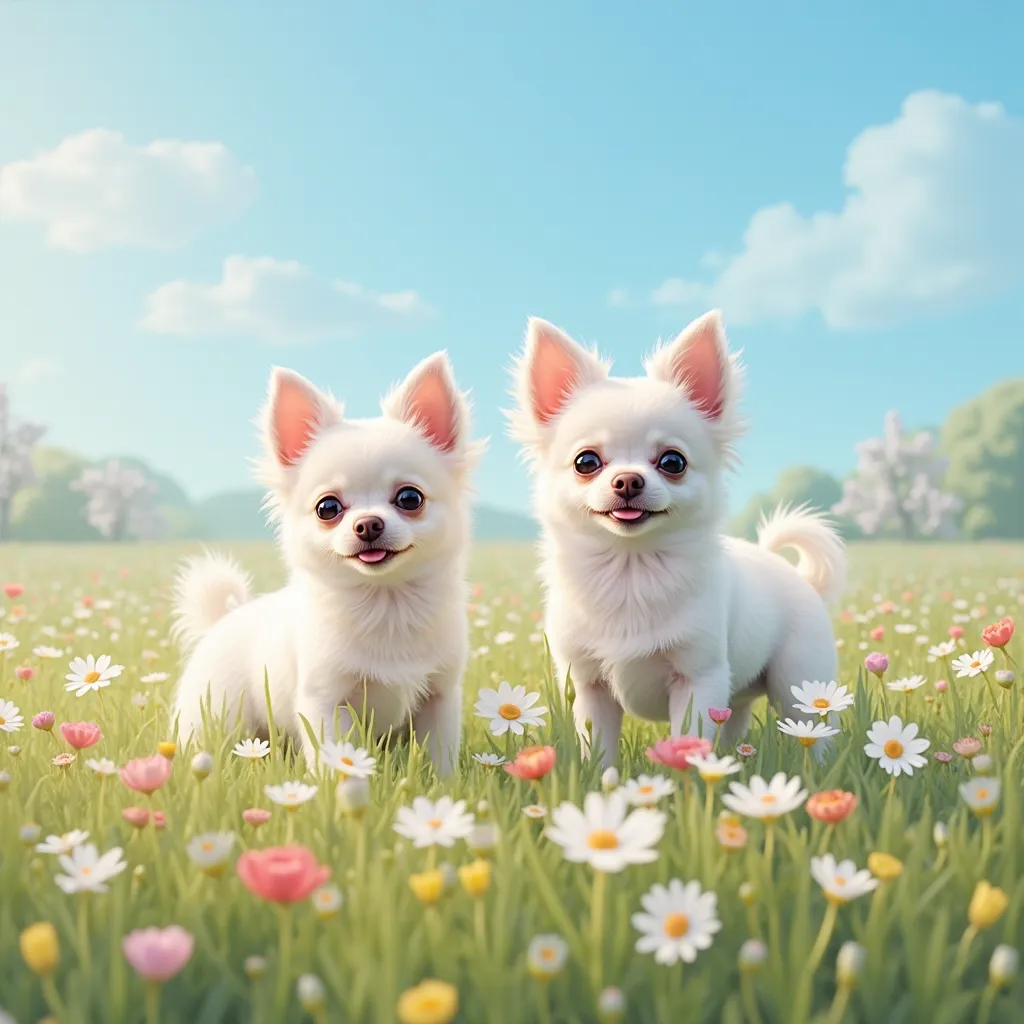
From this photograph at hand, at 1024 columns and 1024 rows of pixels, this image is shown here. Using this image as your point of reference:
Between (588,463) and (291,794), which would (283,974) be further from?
(588,463)

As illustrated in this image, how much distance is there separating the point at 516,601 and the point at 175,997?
7728mm

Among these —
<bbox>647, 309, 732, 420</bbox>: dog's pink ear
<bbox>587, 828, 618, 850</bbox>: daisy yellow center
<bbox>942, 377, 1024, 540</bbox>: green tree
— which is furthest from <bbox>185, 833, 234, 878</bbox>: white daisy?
<bbox>942, 377, 1024, 540</bbox>: green tree

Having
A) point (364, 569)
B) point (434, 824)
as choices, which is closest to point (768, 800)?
point (434, 824)

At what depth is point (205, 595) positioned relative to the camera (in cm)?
514

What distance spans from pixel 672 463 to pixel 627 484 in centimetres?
28

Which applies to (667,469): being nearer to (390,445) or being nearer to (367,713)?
(390,445)

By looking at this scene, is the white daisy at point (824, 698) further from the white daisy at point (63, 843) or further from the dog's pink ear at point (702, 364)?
the white daisy at point (63, 843)

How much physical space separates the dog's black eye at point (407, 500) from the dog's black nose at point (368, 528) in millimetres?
189

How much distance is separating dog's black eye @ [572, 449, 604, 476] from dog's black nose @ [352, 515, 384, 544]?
2.61 feet

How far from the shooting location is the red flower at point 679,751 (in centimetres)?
248

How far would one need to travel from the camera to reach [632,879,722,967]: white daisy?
1864 mm

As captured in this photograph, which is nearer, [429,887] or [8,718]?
[429,887]

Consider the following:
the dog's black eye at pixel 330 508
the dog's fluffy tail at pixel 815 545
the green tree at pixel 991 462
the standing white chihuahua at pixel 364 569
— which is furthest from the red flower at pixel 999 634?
the green tree at pixel 991 462

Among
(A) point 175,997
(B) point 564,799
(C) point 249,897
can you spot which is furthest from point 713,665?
(A) point 175,997
